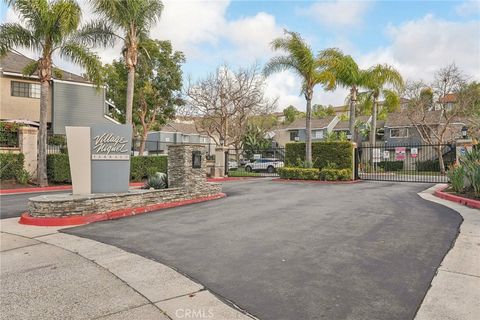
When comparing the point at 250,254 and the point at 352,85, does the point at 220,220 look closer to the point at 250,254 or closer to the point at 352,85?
the point at 250,254

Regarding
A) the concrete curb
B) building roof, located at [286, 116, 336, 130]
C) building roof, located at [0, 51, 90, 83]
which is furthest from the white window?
the concrete curb

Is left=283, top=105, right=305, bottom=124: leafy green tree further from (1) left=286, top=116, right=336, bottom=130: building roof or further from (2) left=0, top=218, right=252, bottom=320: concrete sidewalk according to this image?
(2) left=0, top=218, right=252, bottom=320: concrete sidewalk

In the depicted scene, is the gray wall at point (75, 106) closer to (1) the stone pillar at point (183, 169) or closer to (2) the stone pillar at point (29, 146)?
(2) the stone pillar at point (29, 146)

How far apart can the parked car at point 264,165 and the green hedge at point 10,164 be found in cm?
2120

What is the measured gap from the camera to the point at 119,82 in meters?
31.6

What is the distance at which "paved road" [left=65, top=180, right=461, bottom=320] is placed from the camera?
3873 mm

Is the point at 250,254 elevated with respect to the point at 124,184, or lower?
lower

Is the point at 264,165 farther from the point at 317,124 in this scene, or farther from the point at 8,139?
the point at 8,139

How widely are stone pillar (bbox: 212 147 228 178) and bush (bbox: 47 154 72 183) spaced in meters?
8.94

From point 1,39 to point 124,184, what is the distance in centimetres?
1224

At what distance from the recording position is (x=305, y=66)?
20500 mm

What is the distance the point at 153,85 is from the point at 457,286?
30497 millimetres

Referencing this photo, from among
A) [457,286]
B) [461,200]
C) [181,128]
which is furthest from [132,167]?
[181,128]

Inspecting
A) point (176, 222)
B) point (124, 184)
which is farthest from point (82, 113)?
point (176, 222)
